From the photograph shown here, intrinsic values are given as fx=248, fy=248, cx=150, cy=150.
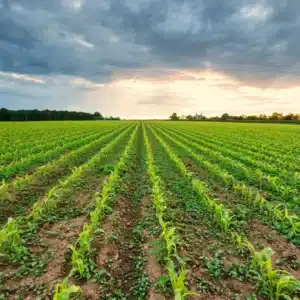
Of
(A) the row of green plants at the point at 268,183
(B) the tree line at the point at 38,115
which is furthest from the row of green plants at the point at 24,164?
(B) the tree line at the point at 38,115

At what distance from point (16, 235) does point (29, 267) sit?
770 mm

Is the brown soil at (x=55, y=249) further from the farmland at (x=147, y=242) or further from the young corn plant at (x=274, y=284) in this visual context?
the young corn plant at (x=274, y=284)

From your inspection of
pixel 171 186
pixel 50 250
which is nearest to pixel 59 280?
pixel 50 250

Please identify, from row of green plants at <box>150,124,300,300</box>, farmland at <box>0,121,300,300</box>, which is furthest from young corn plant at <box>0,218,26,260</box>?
row of green plants at <box>150,124,300,300</box>

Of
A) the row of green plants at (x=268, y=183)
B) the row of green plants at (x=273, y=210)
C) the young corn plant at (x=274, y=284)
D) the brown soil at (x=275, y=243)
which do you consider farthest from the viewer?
the row of green plants at (x=268, y=183)

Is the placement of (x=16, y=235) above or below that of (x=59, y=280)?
above

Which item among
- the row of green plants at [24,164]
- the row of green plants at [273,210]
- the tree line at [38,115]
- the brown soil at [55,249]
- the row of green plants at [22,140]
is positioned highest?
the tree line at [38,115]

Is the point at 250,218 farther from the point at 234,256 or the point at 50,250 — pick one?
the point at 50,250

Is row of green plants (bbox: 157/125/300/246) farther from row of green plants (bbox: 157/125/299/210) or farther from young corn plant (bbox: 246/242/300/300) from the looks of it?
young corn plant (bbox: 246/242/300/300)

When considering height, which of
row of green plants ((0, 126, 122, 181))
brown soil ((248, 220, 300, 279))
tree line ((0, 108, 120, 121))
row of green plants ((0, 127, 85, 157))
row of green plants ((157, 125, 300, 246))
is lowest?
brown soil ((248, 220, 300, 279))

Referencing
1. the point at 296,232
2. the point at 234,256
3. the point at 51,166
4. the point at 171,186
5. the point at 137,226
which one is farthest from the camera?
the point at 51,166

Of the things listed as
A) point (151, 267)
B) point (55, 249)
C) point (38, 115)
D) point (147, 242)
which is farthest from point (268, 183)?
point (38, 115)

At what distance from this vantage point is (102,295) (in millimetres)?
3607

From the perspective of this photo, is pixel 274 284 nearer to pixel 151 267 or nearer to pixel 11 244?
pixel 151 267
